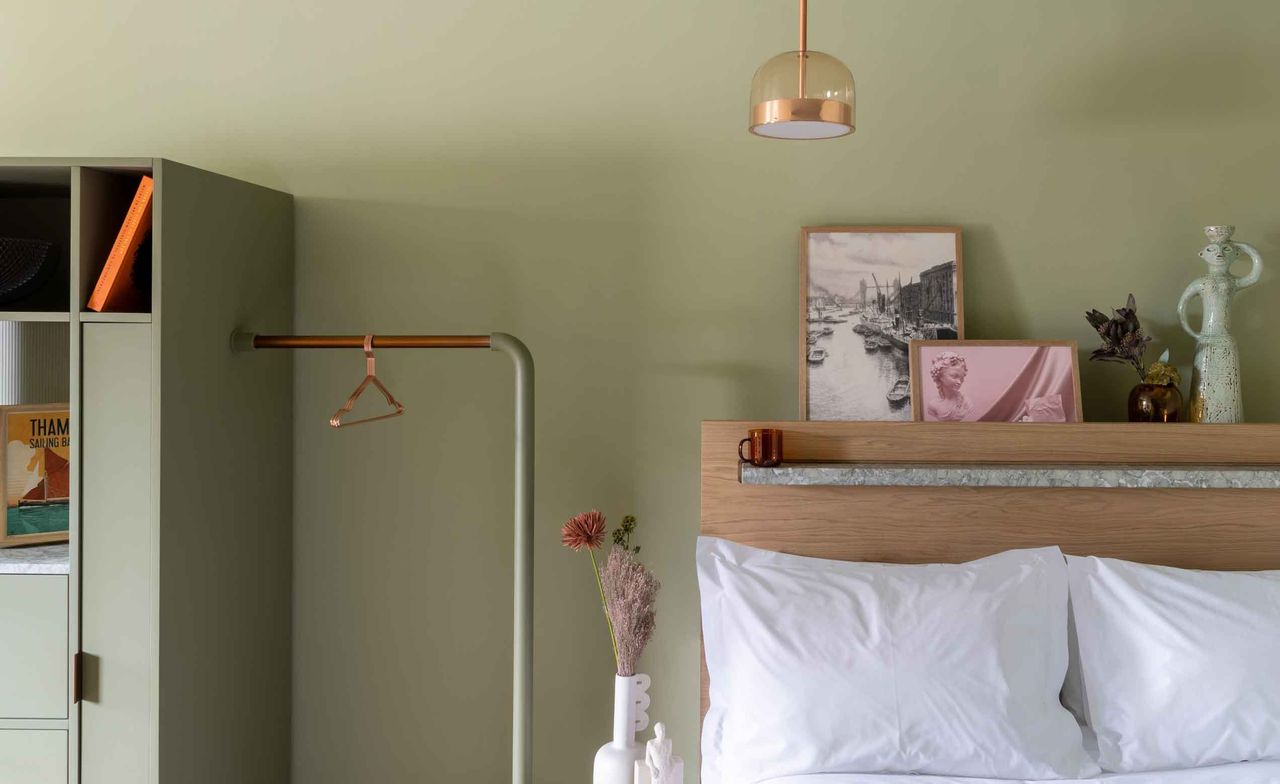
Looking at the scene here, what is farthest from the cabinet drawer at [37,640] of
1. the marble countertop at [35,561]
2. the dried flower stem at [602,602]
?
the dried flower stem at [602,602]

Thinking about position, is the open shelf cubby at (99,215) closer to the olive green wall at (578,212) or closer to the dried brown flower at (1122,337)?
the olive green wall at (578,212)

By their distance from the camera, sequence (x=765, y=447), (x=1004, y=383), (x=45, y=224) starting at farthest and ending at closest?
1. (x=45, y=224)
2. (x=1004, y=383)
3. (x=765, y=447)

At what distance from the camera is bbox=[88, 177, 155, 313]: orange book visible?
219cm

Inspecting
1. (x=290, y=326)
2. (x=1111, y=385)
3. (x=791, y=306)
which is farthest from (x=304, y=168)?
(x=1111, y=385)

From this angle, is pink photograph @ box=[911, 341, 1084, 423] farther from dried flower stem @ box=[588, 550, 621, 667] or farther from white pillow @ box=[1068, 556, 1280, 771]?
dried flower stem @ box=[588, 550, 621, 667]

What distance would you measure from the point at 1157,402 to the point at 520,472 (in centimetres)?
153

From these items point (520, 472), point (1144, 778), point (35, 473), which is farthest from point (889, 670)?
point (35, 473)

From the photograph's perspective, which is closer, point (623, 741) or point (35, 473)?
point (35, 473)

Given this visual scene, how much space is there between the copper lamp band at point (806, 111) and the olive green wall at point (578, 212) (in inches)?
30.2

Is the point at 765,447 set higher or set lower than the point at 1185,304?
lower

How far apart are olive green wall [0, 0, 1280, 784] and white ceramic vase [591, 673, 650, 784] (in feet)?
0.69

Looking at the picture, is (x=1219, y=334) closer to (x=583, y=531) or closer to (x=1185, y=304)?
(x=1185, y=304)

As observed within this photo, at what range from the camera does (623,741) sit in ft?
8.10

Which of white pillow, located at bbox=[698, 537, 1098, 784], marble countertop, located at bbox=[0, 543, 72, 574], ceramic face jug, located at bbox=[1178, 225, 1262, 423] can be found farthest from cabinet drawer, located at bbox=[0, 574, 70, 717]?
ceramic face jug, located at bbox=[1178, 225, 1262, 423]
